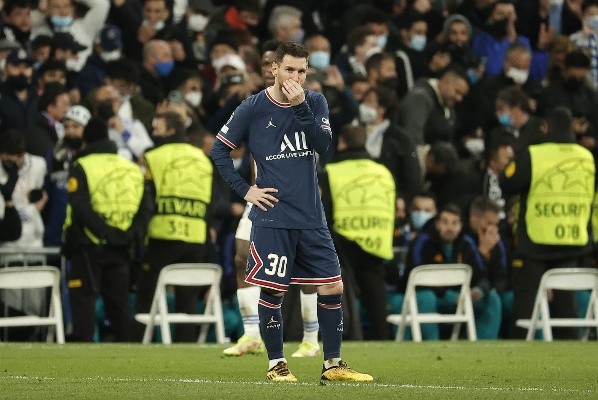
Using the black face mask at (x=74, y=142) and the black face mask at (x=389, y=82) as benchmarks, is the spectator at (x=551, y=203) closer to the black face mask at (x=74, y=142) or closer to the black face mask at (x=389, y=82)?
the black face mask at (x=389, y=82)

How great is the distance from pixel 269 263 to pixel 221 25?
41.5 feet

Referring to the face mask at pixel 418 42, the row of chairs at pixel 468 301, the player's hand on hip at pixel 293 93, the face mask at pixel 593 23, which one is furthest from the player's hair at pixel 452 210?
the player's hand on hip at pixel 293 93

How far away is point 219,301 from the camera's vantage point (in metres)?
17.2

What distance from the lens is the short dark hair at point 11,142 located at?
689 inches

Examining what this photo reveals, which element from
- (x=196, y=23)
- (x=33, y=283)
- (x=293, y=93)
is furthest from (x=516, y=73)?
(x=293, y=93)

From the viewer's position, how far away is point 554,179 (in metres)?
17.5

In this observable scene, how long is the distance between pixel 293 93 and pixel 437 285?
722 centimetres

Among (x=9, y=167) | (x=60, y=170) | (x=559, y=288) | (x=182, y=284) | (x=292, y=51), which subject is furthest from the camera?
(x=60, y=170)

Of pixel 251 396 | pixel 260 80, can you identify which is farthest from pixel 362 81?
pixel 251 396

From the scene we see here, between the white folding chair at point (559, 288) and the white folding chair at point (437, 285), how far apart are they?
0.74 m

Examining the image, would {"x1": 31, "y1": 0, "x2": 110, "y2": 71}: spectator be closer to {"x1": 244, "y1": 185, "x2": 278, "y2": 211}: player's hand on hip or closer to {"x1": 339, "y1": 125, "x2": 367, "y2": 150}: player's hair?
{"x1": 339, "y1": 125, "x2": 367, "y2": 150}: player's hair

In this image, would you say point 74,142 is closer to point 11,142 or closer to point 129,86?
point 11,142

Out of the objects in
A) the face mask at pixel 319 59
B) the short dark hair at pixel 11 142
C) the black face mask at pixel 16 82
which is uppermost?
the face mask at pixel 319 59

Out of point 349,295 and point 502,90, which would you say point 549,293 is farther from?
point 502,90
